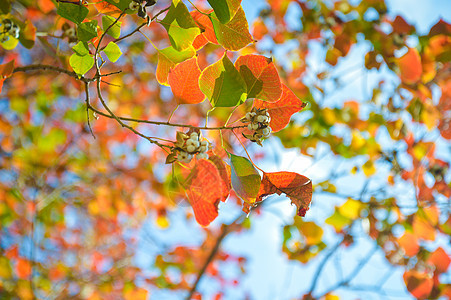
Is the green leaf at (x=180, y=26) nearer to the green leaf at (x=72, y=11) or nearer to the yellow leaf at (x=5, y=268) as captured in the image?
the green leaf at (x=72, y=11)

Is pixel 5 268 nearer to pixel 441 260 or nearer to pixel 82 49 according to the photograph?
pixel 82 49

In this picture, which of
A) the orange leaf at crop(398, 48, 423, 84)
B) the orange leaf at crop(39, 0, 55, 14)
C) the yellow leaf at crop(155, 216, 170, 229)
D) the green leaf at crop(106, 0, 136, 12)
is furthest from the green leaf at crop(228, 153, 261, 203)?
the yellow leaf at crop(155, 216, 170, 229)

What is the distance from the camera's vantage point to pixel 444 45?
1382 millimetres

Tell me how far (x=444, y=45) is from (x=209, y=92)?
1320mm

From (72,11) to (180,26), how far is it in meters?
0.18

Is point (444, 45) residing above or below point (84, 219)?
above

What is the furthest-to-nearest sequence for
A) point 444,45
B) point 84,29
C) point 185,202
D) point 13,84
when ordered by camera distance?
1. point 13,84
2. point 444,45
3. point 185,202
4. point 84,29

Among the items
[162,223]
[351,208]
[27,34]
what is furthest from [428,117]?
[162,223]

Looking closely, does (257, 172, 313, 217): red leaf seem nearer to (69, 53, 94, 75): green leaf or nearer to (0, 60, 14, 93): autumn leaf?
(69, 53, 94, 75): green leaf

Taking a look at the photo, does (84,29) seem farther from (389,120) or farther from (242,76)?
(389,120)

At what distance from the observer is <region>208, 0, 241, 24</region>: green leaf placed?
0.51 metres

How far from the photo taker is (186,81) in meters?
0.63

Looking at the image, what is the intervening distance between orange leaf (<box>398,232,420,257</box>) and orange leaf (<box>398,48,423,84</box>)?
82 centimetres

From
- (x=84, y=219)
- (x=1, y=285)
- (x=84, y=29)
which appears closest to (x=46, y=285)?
(x=1, y=285)
